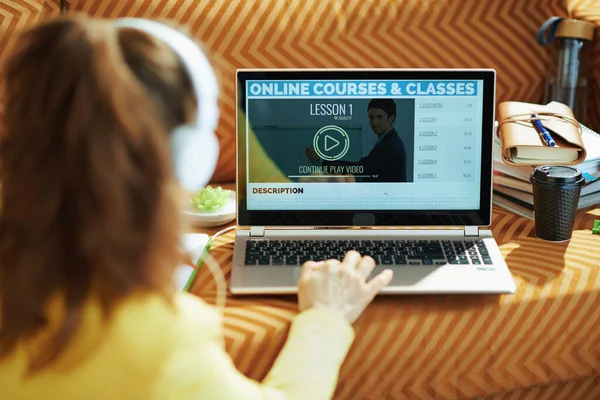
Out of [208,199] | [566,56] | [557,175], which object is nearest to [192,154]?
[208,199]

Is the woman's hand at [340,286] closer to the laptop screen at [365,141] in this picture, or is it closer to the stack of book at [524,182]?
the laptop screen at [365,141]

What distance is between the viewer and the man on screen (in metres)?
1.27

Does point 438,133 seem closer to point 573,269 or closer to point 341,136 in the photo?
point 341,136

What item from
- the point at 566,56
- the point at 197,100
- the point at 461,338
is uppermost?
the point at 566,56

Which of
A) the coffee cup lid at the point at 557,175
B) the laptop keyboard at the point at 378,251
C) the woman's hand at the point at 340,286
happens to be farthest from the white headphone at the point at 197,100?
the coffee cup lid at the point at 557,175

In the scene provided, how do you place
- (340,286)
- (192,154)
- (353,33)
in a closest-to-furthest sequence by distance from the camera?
(192,154), (340,286), (353,33)

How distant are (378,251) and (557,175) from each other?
35 centimetres

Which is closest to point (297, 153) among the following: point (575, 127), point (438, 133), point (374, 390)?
point (438, 133)

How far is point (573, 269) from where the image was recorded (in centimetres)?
122

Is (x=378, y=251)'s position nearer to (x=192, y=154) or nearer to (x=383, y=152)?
(x=383, y=152)

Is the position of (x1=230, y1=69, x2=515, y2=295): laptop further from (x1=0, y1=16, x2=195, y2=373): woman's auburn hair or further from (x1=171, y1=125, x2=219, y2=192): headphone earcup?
(x1=0, y1=16, x2=195, y2=373): woman's auburn hair

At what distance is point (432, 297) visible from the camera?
1149 mm

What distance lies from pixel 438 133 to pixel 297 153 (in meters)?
0.25

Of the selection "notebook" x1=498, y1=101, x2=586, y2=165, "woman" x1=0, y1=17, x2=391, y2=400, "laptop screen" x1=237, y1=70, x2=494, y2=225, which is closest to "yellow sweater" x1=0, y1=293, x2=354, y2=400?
"woman" x1=0, y1=17, x2=391, y2=400
